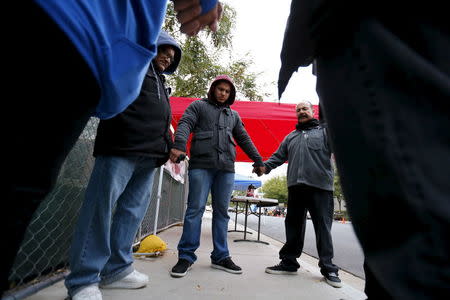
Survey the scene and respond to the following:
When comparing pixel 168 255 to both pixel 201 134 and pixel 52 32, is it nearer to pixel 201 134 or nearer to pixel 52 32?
pixel 201 134

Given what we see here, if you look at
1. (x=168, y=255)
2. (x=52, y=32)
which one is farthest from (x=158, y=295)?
(x=52, y=32)

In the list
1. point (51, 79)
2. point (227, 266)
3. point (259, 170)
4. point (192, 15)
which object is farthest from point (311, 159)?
point (51, 79)

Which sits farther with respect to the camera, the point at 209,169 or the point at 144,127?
the point at 209,169

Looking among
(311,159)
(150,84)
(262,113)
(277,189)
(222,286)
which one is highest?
(277,189)

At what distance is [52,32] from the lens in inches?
20.0

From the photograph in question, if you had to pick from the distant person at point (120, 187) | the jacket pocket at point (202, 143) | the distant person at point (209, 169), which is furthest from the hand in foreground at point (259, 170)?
the distant person at point (120, 187)

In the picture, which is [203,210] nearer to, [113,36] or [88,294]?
[88,294]

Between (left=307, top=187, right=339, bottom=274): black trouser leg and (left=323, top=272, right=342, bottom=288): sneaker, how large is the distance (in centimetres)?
16

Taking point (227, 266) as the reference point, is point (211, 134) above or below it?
above

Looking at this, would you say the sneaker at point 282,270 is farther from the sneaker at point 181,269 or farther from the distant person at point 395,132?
the distant person at point 395,132

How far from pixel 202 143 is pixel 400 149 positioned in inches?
97.7

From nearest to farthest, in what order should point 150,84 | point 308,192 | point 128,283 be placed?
point 128,283
point 150,84
point 308,192

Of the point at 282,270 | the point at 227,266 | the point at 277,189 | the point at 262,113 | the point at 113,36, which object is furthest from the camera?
the point at 277,189

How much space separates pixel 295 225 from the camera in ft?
10.2
